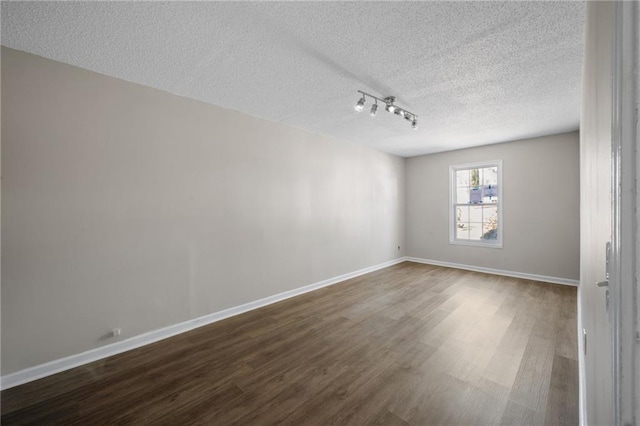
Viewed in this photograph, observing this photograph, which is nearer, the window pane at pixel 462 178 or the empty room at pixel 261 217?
the empty room at pixel 261 217

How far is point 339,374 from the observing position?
2037 mm

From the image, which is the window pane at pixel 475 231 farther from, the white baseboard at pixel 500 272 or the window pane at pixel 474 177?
the window pane at pixel 474 177

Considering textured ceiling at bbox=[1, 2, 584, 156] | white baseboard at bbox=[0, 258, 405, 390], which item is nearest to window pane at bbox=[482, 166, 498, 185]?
textured ceiling at bbox=[1, 2, 584, 156]

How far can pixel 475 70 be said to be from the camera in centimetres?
232

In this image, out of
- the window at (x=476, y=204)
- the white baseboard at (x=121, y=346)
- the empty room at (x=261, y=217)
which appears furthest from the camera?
the window at (x=476, y=204)

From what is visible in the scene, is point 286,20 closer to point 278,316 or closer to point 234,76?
point 234,76

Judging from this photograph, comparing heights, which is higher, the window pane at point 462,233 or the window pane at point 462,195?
the window pane at point 462,195

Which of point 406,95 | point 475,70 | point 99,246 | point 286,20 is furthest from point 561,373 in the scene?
point 99,246

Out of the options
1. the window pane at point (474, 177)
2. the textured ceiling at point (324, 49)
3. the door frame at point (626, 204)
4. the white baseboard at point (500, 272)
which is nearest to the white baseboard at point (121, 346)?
the textured ceiling at point (324, 49)

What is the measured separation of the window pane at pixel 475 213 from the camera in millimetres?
5320

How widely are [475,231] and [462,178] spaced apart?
1184 mm

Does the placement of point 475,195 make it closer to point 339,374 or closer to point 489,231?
point 489,231

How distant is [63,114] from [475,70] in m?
3.67

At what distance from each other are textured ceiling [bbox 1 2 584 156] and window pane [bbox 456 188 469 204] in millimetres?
2450
